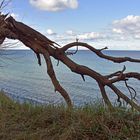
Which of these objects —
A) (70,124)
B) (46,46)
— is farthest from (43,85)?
(70,124)

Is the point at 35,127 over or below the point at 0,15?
below

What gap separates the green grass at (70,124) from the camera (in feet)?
19.4

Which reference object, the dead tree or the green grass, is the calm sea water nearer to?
the dead tree

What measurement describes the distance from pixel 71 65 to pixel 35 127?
130 inches

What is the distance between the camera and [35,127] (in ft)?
22.5

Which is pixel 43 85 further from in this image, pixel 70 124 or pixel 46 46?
pixel 70 124

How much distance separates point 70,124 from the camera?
641 centimetres

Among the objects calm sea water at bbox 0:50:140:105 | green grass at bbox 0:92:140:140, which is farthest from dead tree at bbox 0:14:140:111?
green grass at bbox 0:92:140:140

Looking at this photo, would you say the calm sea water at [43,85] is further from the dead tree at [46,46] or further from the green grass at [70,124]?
the green grass at [70,124]

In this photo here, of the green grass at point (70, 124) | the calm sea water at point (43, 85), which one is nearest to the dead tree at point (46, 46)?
the calm sea water at point (43, 85)

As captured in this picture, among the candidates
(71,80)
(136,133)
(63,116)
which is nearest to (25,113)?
(63,116)

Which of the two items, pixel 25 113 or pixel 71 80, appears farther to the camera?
pixel 71 80

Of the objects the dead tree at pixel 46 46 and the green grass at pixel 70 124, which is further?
the dead tree at pixel 46 46

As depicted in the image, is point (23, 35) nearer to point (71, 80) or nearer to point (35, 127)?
point (35, 127)
